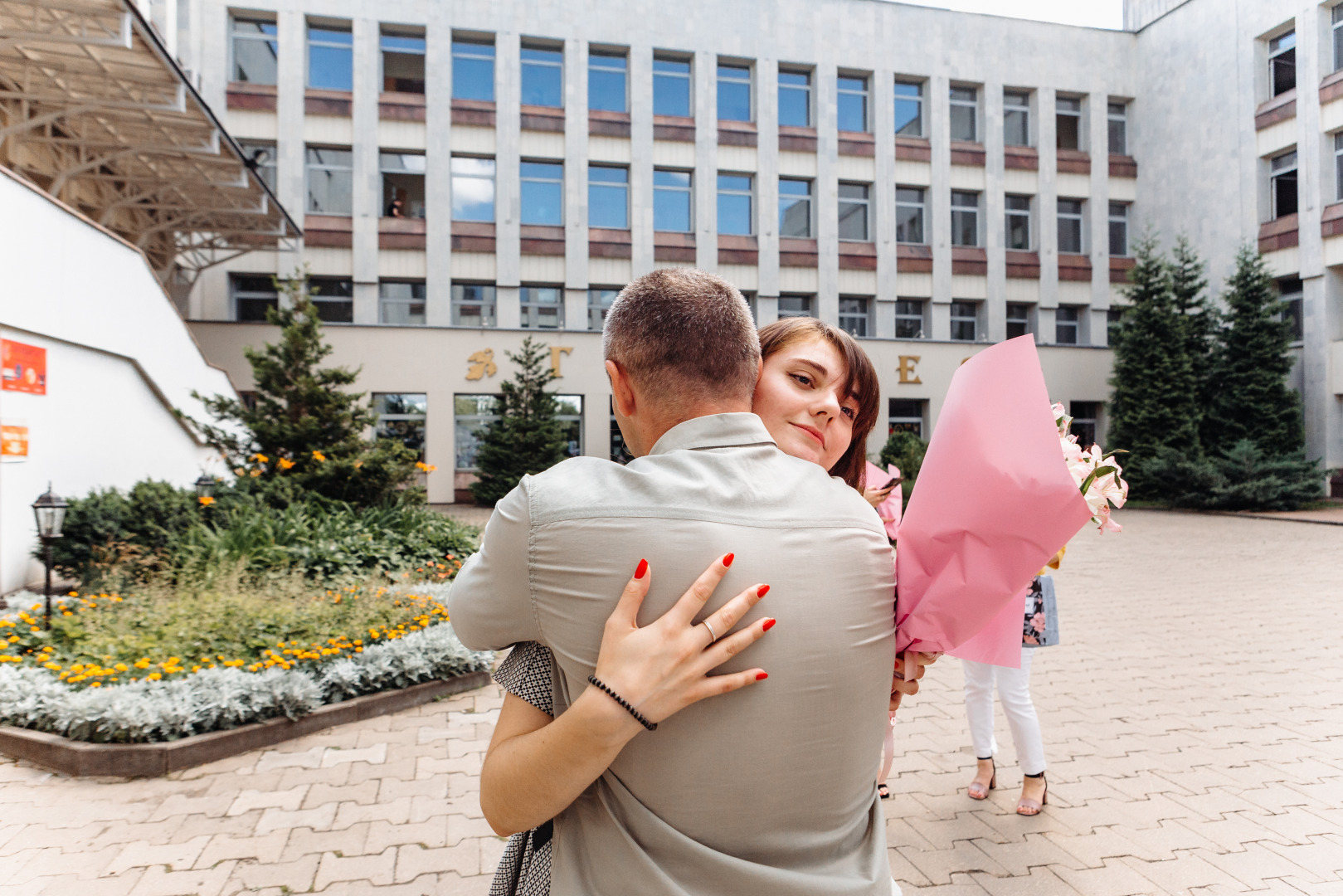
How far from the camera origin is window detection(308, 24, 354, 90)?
23.9 meters

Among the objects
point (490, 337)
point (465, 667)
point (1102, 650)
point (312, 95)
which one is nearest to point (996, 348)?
point (465, 667)

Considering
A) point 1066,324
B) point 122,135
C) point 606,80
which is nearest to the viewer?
point 122,135

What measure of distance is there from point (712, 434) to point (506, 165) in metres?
25.3

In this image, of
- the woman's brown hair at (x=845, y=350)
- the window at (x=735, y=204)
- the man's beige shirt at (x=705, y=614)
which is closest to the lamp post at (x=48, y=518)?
the woman's brown hair at (x=845, y=350)

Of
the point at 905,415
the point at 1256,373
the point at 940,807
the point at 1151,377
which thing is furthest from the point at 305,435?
the point at 1256,373

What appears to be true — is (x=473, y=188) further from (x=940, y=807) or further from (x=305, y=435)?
(x=940, y=807)

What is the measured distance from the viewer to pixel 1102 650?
726cm

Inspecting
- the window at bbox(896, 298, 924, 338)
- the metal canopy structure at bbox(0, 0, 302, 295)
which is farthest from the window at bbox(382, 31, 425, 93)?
the window at bbox(896, 298, 924, 338)

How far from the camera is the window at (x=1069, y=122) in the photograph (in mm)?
29266

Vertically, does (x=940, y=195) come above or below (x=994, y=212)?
above

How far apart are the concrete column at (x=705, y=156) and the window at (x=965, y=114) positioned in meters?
8.89

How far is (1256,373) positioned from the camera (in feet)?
78.7

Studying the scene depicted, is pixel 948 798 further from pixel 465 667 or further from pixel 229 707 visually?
pixel 229 707

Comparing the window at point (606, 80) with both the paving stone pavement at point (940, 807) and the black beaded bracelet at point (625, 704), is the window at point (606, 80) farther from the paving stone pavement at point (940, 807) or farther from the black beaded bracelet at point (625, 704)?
the black beaded bracelet at point (625, 704)
